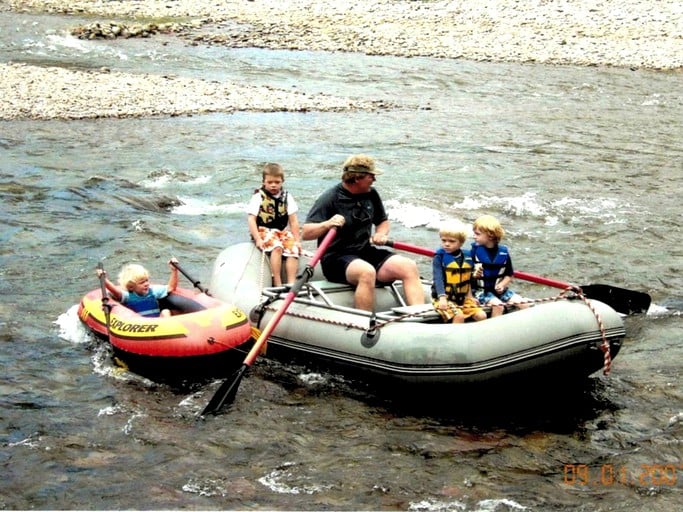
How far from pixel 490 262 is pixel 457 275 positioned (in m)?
0.31

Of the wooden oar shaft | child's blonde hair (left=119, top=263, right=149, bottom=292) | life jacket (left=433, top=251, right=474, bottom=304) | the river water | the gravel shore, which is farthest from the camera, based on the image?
A: the gravel shore

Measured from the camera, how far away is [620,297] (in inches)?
344

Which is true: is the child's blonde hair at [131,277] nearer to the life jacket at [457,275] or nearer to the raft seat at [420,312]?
the raft seat at [420,312]

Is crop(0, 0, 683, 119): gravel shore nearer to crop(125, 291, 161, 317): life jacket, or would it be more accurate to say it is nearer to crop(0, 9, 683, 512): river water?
crop(0, 9, 683, 512): river water

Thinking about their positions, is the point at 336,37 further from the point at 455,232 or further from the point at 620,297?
the point at 455,232

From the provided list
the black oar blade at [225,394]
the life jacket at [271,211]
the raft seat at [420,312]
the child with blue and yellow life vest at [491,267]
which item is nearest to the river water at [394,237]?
the black oar blade at [225,394]

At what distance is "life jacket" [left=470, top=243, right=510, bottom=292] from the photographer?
7.30 metres

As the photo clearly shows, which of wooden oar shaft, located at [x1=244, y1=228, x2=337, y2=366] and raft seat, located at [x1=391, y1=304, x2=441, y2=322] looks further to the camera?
raft seat, located at [x1=391, y1=304, x2=441, y2=322]

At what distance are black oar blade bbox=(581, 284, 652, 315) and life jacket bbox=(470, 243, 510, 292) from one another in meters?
1.60

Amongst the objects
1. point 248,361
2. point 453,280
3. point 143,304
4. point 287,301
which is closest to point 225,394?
point 248,361

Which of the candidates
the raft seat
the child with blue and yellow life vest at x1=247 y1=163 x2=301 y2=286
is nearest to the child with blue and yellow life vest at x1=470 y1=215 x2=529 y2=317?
the raft seat

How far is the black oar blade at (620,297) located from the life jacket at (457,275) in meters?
1.86

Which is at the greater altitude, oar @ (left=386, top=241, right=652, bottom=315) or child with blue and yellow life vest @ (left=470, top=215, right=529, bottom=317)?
child with blue and yellow life vest @ (left=470, top=215, right=529, bottom=317)

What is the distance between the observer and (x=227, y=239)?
11336 mm
